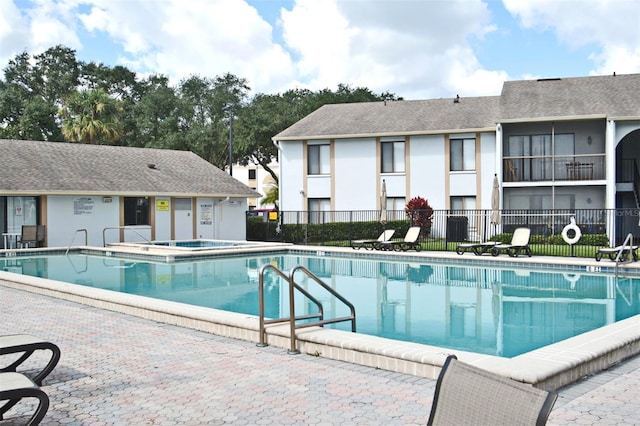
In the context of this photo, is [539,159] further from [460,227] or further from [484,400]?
[484,400]

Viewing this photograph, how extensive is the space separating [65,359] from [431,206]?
2498 centimetres

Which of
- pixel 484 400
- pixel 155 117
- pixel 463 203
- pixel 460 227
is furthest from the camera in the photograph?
pixel 155 117

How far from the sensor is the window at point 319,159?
107ft

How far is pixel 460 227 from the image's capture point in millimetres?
26516

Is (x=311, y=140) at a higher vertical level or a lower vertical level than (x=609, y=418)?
higher

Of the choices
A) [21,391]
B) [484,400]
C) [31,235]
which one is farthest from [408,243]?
[484,400]

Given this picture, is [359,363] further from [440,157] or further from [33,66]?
[33,66]

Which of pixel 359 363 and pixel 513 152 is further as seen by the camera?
pixel 513 152

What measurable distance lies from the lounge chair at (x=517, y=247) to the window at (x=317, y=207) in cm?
1269

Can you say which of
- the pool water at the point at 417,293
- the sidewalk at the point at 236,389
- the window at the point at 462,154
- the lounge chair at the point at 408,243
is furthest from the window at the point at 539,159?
the sidewalk at the point at 236,389

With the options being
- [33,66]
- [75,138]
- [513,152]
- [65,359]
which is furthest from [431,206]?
[33,66]

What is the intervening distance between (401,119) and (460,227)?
314 inches

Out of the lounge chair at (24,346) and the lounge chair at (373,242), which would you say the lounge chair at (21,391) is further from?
the lounge chair at (373,242)

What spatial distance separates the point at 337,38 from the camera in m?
24.1
